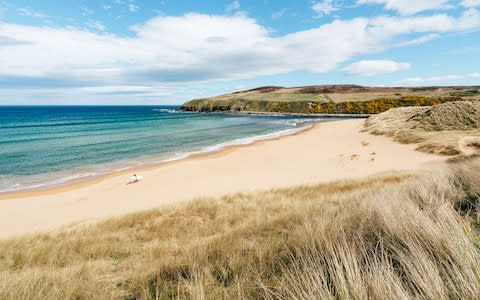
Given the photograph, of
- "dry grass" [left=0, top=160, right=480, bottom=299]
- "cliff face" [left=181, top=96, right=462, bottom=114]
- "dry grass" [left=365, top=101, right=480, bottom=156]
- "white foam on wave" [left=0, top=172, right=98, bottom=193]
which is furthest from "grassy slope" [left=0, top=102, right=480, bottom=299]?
"cliff face" [left=181, top=96, right=462, bottom=114]

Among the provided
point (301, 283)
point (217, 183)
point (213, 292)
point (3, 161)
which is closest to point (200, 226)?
point (213, 292)

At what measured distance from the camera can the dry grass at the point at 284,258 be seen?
2.30m

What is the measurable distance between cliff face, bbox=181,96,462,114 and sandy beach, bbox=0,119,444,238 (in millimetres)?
51179

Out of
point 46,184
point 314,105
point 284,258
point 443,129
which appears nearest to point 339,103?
point 314,105

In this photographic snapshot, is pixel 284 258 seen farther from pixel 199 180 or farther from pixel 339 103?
pixel 339 103

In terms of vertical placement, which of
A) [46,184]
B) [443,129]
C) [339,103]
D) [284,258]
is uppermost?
[339,103]

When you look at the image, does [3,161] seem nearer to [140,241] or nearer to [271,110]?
[140,241]

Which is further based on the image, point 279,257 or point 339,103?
point 339,103

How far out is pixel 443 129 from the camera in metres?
24.7

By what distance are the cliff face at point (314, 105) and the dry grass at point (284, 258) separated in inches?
2711

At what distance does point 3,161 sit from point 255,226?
2585cm

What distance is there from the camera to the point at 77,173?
1852 cm

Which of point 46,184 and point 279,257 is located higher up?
point 279,257

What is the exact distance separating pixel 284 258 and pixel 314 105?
81931 millimetres
